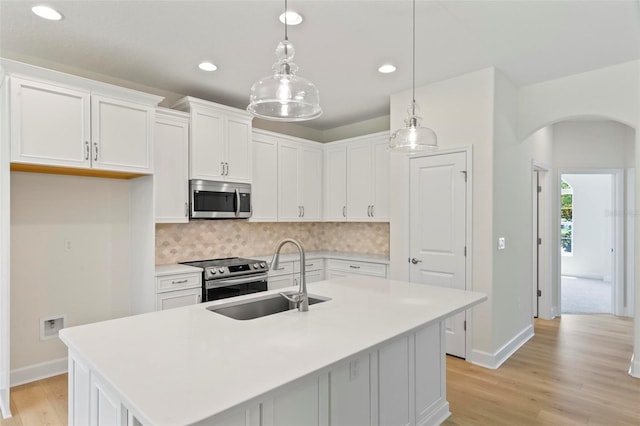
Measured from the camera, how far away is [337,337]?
5.29 feet

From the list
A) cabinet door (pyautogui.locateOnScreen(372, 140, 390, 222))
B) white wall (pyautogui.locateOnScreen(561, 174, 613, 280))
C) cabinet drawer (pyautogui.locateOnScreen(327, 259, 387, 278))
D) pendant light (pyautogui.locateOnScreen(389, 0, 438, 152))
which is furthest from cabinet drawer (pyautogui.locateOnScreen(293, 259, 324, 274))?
white wall (pyautogui.locateOnScreen(561, 174, 613, 280))

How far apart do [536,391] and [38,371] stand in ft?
14.0

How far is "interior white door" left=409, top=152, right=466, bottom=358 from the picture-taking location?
3.69 metres

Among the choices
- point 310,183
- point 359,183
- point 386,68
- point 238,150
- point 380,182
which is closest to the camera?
point 386,68

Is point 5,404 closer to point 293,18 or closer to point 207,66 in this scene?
point 207,66

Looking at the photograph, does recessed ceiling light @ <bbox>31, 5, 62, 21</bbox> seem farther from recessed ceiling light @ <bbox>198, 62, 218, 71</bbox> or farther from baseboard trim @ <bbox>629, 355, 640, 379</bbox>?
baseboard trim @ <bbox>629, 355, 640, 379</bbox>

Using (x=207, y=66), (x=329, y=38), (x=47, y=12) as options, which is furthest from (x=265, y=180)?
(x=47, y=12)

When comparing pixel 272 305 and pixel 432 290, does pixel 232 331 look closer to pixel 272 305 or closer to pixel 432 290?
pixel 272 305

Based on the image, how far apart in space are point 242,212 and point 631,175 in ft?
17.7

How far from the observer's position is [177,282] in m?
3.47

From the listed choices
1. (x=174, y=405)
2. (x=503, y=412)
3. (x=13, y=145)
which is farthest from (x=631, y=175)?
(x=13, y=145)

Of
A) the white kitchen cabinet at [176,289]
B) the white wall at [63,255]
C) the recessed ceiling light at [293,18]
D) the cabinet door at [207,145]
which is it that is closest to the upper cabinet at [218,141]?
the cabinet door at [207,145]

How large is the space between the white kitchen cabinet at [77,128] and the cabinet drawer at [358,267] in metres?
2.63

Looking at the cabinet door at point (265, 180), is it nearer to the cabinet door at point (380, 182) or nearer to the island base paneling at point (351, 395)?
the cabinet door at point (380, 182)
